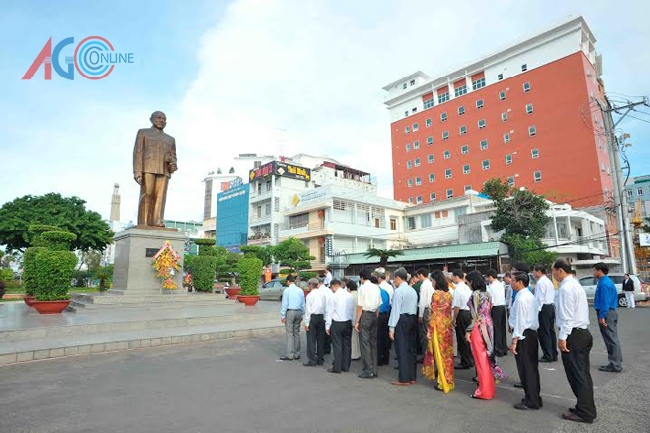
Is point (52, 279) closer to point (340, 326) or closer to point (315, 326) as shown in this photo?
point (315, 326)

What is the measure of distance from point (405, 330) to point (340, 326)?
1.20 metres

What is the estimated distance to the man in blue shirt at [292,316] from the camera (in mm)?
7383

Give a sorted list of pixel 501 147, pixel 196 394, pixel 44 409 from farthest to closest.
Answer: pixel 501 147, pixel 196 394, pixel 44 409

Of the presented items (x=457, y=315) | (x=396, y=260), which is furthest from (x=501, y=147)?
(x=457, y=315)

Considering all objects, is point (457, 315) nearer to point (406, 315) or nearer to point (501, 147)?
point (406, 315)

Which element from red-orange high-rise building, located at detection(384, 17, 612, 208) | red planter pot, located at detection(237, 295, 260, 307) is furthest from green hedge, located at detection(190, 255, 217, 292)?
red-orange high-rise building, located at detection(384, 17, 612, 208)

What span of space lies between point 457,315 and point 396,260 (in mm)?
27187

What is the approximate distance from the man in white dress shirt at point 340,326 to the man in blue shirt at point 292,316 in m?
1.01

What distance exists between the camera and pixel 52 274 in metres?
9.81

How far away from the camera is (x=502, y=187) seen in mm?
29938

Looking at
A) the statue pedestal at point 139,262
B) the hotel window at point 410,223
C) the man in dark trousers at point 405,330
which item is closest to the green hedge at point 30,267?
the statue pedestal at point 139,262

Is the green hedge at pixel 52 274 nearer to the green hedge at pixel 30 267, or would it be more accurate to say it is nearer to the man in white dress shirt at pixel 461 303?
the green hedge at pixel 30 267

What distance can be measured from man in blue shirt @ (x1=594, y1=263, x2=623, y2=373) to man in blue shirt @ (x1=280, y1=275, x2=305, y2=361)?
5.14m

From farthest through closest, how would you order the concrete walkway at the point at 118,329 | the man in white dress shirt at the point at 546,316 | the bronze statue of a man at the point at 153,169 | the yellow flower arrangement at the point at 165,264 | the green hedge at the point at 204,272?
the green hedge at the point at 204,272
the bronze statue of a man at the point at 153,169
the yellow flower arrangement at the point at 165,264
the concrete walkway at the point at 118,329
the man in white dress shirt at the point at 546,316
